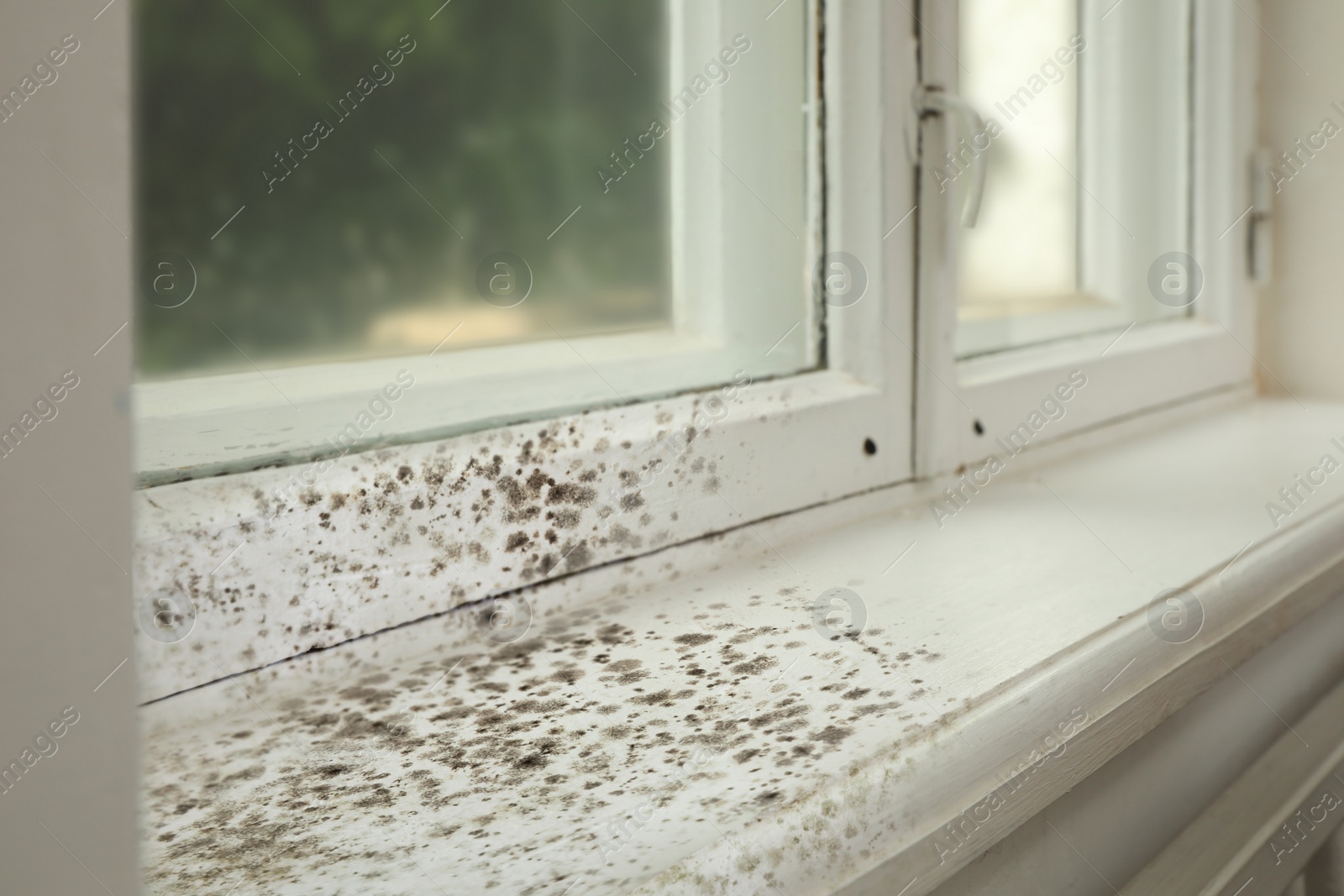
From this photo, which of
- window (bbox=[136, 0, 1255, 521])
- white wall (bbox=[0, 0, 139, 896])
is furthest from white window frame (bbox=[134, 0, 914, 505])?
white wall (bbox=[0, 0, 139, 896])

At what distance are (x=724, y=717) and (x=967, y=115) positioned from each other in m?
0.61

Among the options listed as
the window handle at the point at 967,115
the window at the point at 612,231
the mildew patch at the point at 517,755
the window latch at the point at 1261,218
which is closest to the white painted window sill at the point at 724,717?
the mildew patch at the point at 517,755

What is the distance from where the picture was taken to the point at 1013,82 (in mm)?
1187

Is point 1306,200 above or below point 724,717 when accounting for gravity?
above

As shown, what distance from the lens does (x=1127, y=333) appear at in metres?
1.36

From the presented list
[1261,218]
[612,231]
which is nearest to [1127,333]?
[1261,218]

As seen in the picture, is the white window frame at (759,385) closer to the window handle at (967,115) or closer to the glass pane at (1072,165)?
the window handle at (967,115)

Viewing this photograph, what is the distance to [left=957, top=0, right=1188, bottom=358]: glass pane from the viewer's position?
116 cm

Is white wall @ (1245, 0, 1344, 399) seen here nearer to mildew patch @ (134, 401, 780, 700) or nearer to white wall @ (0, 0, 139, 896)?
mildew patch @ (134, 401, 780, 700)

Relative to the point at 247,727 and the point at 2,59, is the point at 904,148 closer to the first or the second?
the point at 247,727

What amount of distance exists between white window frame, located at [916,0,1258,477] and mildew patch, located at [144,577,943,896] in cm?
41

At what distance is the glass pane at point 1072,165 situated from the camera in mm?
1157

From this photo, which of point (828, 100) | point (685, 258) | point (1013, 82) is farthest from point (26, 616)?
point (1013, 82)

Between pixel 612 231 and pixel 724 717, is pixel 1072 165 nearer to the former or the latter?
pixel 612 231
